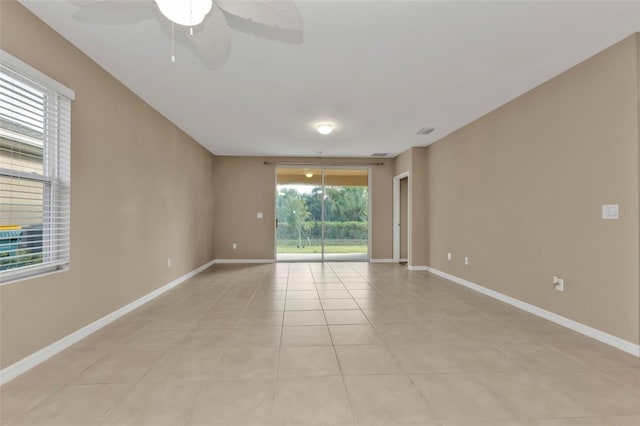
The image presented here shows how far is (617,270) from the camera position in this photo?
257 centimetres

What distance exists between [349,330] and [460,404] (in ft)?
4.14

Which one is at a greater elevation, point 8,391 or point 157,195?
point 157,195

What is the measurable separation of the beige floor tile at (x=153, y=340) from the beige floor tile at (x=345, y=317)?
4.75ft

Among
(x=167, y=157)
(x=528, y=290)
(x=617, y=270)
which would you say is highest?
(x=167, y=157)

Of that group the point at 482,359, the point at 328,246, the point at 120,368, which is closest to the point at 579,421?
the point at 482,359

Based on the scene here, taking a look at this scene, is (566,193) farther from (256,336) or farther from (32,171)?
(32,171)

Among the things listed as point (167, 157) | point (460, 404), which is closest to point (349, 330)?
Answer: point (460, 404)

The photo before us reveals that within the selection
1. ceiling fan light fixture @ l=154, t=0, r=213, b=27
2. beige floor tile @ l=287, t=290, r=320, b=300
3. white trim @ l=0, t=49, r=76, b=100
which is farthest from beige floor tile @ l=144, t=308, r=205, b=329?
ceiling fan light fixture @ l=154, t=0, r=213, b=27

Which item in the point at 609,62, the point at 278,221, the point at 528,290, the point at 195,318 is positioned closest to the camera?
the point at 609,62

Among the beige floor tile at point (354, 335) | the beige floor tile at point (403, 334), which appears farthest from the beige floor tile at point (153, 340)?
the beige floor tile at point (403, 334)

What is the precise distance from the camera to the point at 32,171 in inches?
90.0

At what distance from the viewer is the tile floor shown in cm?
168

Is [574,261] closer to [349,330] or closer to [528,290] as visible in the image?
[528,290]

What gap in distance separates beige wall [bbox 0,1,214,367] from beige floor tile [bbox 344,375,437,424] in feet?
7.56
